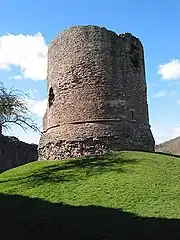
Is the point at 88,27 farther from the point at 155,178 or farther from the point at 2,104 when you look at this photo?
the point at 155,178

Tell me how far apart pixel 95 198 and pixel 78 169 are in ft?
9.27

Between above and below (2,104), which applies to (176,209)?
below

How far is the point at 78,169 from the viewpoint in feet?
41.3

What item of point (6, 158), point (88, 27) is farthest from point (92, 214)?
point (6, 158)

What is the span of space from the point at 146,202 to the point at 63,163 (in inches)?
211

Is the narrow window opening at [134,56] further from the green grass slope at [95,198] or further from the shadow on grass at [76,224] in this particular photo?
the shadow on grass at [76,224]

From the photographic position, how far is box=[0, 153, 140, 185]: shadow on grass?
1193cm

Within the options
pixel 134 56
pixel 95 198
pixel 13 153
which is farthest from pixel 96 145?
pixel 13 153

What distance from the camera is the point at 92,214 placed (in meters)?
8.23

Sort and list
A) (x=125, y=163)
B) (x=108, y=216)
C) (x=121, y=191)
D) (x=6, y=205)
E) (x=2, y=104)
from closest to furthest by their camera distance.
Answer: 1. (x=108, y=216)
2. (x=6, y=205)
3. (x=121, y=191)
4. (x=125, y=163)
5. (x=2, y=104)

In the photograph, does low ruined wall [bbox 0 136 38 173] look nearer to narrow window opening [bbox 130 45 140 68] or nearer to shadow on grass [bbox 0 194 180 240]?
narrow window opening [bbox 130 45 140 68]

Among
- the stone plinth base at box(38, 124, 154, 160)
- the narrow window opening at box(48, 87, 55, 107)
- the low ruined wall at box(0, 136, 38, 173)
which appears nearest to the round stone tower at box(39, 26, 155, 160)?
the stone plinth base at box(38, 124, 154, 160)

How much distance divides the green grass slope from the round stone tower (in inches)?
42.7

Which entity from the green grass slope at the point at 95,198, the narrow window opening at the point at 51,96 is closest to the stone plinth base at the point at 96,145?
the green grass slope at the point at 95,198
